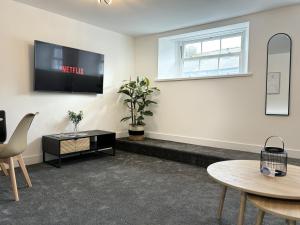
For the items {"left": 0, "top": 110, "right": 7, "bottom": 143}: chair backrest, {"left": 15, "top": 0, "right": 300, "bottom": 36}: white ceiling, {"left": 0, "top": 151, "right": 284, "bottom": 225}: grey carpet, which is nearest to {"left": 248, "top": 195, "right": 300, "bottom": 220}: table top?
{"left": 0, "top": 151, "right": 284, "bottom": 225}: grey carpet

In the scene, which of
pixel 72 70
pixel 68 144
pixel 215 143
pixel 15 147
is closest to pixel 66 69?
pixel 72 70

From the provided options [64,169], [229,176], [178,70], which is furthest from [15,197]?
[178,70]

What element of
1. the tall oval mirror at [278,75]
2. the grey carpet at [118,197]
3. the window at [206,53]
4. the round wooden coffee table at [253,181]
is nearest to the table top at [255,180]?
the round wooden coffee table at [253,181]

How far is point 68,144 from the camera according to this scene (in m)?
3.41

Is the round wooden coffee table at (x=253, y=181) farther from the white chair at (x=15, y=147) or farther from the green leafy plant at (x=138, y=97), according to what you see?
the green leafy plant at (x=138, y=97)

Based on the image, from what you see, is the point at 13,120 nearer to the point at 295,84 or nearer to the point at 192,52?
the point at 192,52

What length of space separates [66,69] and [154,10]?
64.5 inches

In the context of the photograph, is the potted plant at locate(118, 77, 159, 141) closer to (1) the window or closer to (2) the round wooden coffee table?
(1) the window

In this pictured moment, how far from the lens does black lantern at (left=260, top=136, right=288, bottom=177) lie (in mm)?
1652

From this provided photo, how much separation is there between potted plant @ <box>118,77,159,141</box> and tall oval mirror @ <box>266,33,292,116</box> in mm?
2050

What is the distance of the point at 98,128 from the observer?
174 inches

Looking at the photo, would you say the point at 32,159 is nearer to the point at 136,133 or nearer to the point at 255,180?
the point at 136,133

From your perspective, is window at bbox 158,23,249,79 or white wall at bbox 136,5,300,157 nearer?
white wall at bbox 136,5,300,157

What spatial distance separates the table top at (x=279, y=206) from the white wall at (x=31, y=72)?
3133 millimetres
